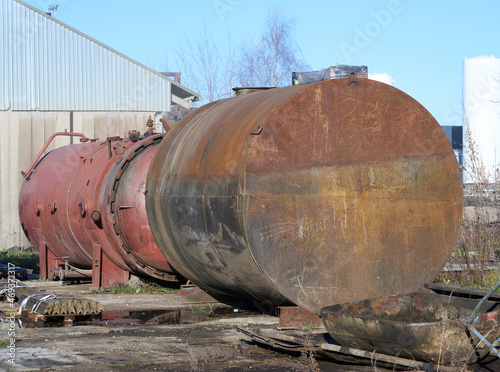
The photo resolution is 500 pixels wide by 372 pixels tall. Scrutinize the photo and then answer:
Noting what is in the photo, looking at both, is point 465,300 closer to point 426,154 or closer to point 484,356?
point 484,356

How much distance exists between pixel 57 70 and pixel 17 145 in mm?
2302

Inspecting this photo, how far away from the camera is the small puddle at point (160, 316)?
27.7 feet

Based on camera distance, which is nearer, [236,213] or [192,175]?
[236,213]

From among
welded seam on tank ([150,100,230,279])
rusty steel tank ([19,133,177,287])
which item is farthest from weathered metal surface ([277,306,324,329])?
rusty steel tank ([19,133,177,287])

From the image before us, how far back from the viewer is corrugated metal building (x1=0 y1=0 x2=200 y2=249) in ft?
61.6

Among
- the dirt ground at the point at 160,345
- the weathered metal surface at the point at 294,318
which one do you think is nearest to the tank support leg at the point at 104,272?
the dirt ground at the point at 160,345

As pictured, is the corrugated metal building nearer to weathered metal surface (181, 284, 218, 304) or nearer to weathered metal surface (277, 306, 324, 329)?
weathered metal surface (181, 284, 218, 304)

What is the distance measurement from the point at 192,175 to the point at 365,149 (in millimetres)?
1865

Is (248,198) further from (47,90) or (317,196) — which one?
(47,90)

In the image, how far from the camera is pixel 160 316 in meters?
8.83

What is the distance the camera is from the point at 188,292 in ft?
31.3

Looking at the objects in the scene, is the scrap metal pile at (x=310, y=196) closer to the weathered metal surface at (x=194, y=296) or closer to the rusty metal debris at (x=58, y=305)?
the rusty metal debris at (x=58, y=305)

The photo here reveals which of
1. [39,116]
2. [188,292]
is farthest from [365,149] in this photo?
[39,116]

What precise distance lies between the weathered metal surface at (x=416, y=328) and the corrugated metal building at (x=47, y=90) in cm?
1416
